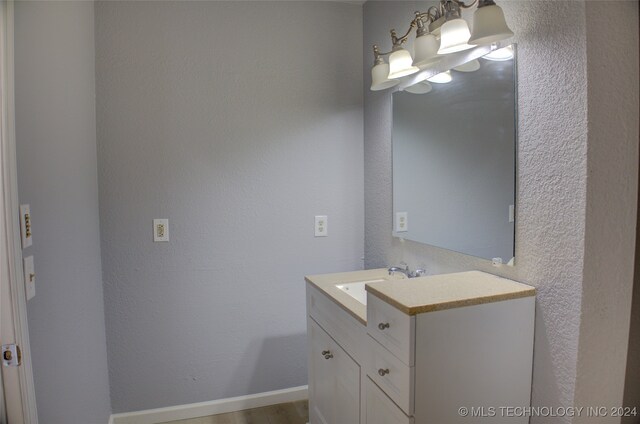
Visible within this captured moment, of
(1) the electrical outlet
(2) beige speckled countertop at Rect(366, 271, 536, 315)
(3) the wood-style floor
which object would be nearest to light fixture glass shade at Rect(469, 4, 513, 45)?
(2) beige speckled countertop at Rect(366, 271, 536, 315)

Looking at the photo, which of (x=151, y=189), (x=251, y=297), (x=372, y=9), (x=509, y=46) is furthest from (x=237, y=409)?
(x=372, y=9)

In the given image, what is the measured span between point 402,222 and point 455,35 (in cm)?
93

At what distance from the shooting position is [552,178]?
1232mm

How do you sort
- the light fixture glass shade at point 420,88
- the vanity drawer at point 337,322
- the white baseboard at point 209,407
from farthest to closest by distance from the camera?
1. the white baseboard at point 209,407
2. the light fixture glass shade at point 420,88
3. the vanity drawer at point 337,322

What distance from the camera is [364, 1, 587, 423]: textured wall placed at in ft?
3.79

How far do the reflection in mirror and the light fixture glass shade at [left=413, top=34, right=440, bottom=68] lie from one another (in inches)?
5.4

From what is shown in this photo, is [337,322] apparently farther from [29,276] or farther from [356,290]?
[29,276]

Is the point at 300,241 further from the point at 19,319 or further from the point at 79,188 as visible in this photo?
the point at 19,319

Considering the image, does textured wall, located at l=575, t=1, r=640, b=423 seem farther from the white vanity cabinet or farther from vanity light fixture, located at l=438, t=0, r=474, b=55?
the white vanity cabinet

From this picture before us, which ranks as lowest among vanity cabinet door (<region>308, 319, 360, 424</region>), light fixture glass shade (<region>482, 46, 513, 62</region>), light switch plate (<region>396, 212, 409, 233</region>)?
vanity cabinet door (<region>308, 319, 360, 424</region>)

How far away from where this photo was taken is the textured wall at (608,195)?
3.74ft

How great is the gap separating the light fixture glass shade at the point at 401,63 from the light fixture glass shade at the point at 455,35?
1.04 feet

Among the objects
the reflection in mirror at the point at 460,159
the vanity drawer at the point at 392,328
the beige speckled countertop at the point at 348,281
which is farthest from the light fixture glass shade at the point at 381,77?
the vanity drawer at the point at 392,328

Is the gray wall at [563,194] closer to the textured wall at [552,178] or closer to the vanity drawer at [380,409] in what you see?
the textured wall at [552,178]
